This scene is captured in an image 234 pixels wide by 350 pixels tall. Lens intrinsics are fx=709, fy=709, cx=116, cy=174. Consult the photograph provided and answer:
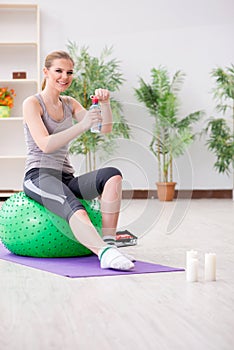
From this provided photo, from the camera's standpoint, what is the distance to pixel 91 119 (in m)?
2.99

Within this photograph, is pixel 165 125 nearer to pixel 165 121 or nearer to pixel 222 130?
pixel 165 121

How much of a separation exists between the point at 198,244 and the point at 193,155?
3609mm

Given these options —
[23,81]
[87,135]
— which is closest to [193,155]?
[87,135]

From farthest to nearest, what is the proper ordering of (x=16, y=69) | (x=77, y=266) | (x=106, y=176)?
(x=16, y=69), (x=106, y=176), (x=77, y=266)

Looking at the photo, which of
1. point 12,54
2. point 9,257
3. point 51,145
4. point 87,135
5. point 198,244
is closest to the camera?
point 51,145

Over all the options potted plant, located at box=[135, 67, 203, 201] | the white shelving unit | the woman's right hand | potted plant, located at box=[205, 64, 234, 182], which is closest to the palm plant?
potted plant, located at box=[135, 67, 203, 201]

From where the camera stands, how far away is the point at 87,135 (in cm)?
650

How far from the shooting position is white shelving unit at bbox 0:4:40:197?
6941 millimetres

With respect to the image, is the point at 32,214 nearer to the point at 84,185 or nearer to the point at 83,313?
the point at 84,185

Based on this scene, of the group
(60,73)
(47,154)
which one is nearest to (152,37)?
(60,73)

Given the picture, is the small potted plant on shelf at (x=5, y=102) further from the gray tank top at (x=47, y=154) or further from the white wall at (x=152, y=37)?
the gray tank top at (x=47, y=154)

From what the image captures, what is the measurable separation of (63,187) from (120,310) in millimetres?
1055

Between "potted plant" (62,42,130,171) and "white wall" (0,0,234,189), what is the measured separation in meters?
0.20

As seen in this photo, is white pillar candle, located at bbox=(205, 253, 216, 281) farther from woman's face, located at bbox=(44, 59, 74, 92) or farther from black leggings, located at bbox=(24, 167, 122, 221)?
woman's face, located at bbox=(44, 59, 74, 92)
